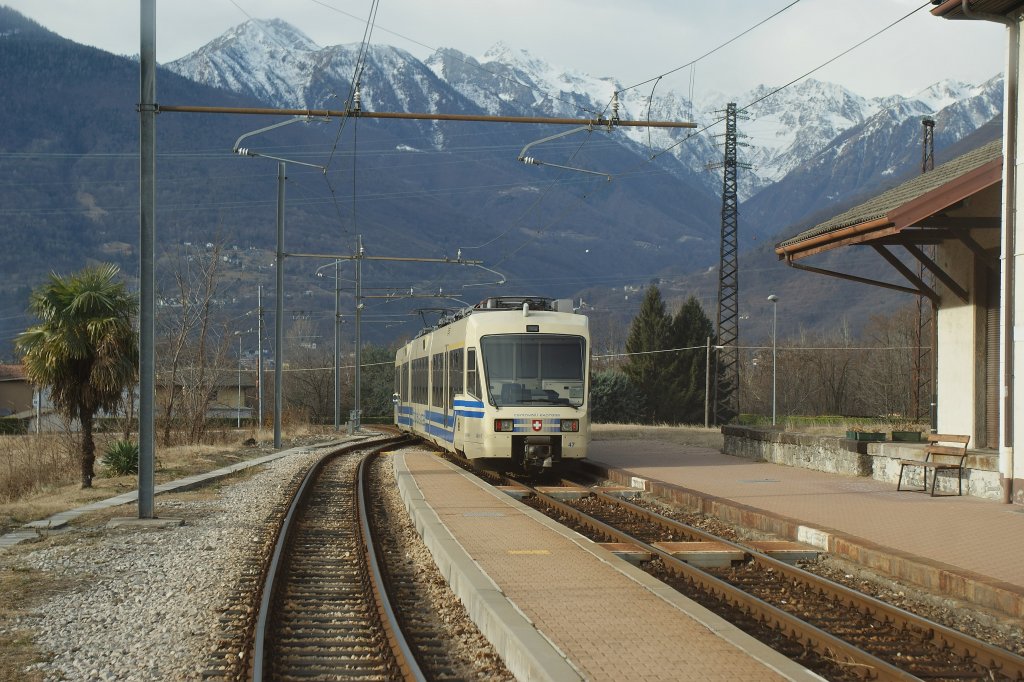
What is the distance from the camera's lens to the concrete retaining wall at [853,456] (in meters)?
16.8

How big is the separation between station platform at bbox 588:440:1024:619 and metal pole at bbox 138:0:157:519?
25.8 ft

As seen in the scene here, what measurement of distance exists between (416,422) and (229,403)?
77275 millimetres

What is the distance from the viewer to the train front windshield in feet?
73.2

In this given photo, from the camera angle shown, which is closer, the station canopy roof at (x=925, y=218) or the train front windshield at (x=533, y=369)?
the station canopy roof at (x=925, y=218)

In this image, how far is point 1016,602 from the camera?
9383mm

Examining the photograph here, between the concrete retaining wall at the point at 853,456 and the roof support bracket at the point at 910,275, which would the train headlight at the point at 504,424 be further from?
the roof support bracket at the point at 910,275

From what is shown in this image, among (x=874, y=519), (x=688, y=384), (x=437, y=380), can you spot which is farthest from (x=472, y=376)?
(x=688, y=384)

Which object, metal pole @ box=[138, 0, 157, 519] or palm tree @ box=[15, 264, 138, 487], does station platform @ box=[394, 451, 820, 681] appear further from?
palm tree @ box=[15, 264, 138, 487]

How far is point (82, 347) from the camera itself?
22109 mm

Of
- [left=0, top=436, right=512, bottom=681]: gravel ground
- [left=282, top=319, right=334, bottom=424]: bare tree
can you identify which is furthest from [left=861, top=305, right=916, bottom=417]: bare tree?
[left=0, top=436, right=512, bottom=681]: gravel ground

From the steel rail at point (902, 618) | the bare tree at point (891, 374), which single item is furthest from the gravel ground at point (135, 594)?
the bare tree at point (891, 374)

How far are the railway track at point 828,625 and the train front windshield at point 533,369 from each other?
8.43 m

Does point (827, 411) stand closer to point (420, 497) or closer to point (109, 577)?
point (420, 497)

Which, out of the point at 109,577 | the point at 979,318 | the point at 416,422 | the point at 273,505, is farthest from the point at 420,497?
the point at 416,422
